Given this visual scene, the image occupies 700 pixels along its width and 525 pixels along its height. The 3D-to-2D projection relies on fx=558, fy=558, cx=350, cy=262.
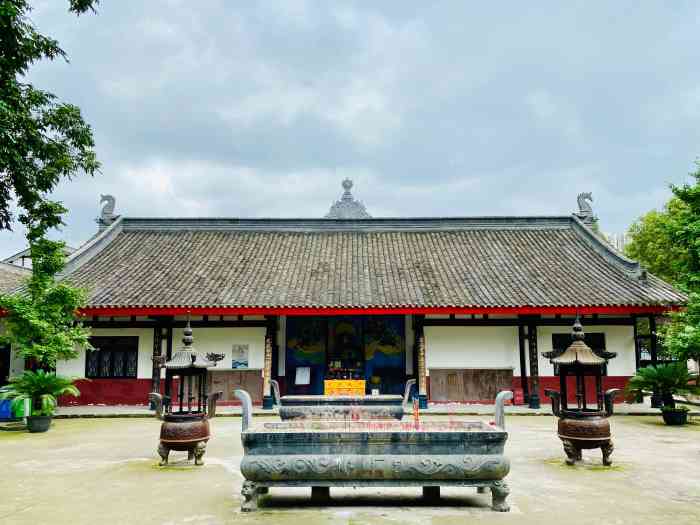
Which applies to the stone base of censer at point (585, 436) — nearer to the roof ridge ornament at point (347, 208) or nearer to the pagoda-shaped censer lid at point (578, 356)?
the pagoda-shaped censer lid at point (578, 356)

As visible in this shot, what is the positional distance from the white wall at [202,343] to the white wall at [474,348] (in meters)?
5.09

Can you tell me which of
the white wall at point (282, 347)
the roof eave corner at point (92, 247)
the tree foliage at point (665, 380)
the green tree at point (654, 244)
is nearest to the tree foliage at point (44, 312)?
the roof eave corner at point (92, 247)

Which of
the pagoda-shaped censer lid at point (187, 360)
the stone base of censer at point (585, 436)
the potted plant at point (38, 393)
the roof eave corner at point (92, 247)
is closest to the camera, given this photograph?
the stone base of censer at point (585, 436)

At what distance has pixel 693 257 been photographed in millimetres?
13789

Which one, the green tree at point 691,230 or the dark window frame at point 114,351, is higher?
the green tree at point 691,230

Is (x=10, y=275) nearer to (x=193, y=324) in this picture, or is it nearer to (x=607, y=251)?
(x=193, y=324)

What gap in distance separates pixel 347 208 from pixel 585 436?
1923cm

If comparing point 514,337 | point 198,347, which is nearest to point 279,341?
point 198,347

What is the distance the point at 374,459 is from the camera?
6023 millimetres

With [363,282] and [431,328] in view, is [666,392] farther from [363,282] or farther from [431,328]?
[363,282]

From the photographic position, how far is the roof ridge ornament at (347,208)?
1036 inches

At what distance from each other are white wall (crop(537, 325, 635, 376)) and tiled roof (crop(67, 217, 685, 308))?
1189mm

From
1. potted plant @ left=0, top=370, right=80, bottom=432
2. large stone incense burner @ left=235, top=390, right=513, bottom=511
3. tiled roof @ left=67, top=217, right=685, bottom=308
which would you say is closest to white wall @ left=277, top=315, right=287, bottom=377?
tiled roof @ left=67, top=217, right=685, bottom=308

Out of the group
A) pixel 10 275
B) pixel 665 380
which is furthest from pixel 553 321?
pixel 10 275
